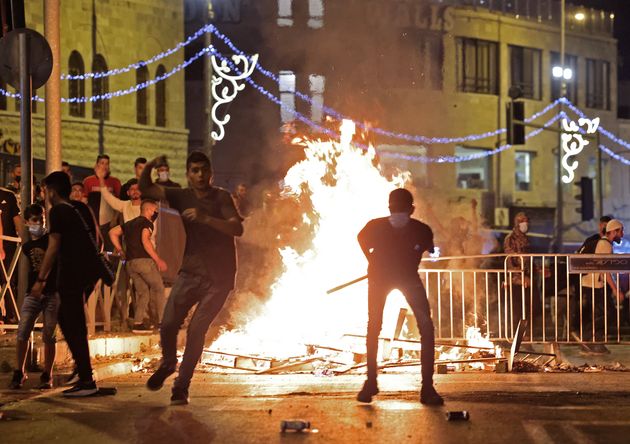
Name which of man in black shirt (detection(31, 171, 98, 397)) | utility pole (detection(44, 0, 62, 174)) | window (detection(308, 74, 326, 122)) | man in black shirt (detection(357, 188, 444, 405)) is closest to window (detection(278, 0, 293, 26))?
window (detection(308, 74, 326, 122))

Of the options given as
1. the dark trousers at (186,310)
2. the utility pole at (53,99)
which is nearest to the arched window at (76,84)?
the utility pole at (53,99)

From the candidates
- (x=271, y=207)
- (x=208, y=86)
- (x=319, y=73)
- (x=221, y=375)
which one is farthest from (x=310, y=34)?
(x=221, y=375)

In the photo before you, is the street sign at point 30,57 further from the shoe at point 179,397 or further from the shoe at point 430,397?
the shoe at point 430,397

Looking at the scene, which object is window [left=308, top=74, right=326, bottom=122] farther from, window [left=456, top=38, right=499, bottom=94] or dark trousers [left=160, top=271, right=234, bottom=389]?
dark trousers [left=160, top=271, right=234, bottom=389]

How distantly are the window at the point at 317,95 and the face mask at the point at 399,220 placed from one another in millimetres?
23133

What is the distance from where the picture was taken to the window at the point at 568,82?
46.3 m

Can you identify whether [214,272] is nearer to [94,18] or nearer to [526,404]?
[526,404]

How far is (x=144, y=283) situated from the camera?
14391mm

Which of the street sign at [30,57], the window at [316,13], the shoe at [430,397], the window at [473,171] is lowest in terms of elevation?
the shoe at [430,397]

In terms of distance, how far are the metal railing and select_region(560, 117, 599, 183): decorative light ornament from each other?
28665 millimetres

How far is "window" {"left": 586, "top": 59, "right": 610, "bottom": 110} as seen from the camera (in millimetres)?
47781

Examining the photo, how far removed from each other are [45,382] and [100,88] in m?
22.1

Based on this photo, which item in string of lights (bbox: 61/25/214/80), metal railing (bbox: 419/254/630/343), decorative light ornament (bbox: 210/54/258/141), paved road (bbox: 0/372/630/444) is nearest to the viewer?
paved road (bbox: 0/372/630/444)

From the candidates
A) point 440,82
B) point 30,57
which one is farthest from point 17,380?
point 440,82
